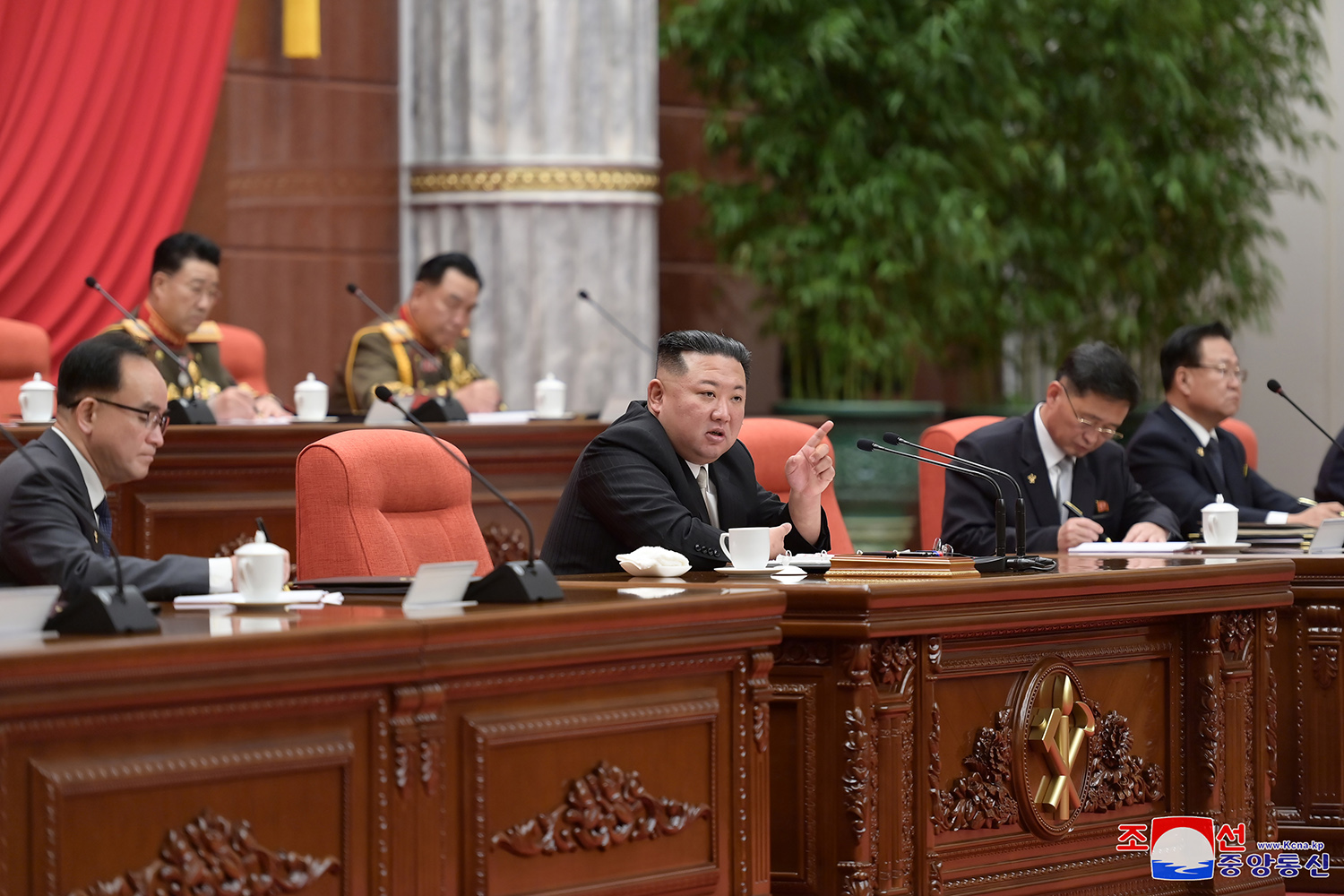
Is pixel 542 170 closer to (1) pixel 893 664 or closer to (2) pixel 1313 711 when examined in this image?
(2) pixel 1313 711

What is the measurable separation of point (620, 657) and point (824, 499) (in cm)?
157

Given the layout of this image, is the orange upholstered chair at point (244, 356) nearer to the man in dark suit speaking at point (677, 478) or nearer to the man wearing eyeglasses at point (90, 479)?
the man in dark suit speaking at point (677, 478)

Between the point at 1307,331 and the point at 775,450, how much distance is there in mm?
4620

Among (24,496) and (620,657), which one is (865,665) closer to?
(620,657)

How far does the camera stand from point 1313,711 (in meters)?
3.43

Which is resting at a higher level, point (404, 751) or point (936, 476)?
point (936, 476)

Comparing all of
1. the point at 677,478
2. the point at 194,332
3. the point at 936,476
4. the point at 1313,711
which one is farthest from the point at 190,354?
the point at 1313,711

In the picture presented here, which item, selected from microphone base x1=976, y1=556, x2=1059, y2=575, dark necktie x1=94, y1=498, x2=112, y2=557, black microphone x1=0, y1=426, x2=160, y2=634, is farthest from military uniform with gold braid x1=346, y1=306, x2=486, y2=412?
black microphone x1=0, y1=426, x2=160, y2=634

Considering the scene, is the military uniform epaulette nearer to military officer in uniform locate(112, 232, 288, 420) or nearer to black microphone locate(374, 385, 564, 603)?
military officer in uniform locate(112, 232, 288, 420)

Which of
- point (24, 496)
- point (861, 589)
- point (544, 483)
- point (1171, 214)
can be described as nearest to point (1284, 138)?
point (1171, 214)

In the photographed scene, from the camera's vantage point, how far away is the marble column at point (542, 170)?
5938mm

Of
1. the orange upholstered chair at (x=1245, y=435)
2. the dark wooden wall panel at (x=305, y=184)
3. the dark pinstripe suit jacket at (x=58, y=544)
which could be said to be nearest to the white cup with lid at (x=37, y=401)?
the dark pinstripe suit jacket at (x=58, y=544)

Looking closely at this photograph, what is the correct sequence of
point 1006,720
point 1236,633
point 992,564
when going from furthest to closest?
1. point 1236,633
2. point 992,564
3. point 1006,720

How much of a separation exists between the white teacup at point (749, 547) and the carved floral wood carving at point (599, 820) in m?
0.59
